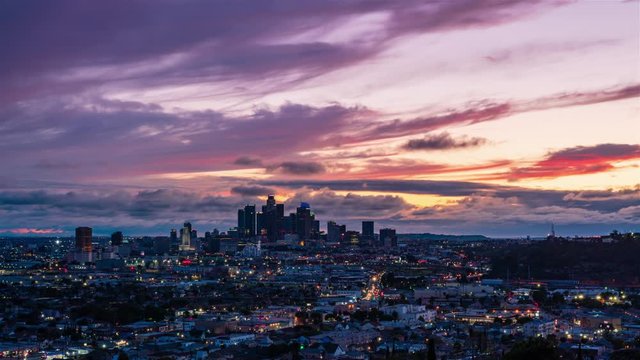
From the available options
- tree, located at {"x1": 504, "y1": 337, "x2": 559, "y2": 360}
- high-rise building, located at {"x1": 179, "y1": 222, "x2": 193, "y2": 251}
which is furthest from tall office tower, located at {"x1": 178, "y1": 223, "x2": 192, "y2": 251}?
tree, located at {"x1": 504, "y1": 337, "x2": 559, "y2": 360}

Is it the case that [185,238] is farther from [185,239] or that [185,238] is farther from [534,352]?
[534,352]

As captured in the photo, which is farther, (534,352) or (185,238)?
(185,238)

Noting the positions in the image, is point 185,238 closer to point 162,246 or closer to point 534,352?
point 162,246

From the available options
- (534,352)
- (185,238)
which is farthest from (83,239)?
(534,352)

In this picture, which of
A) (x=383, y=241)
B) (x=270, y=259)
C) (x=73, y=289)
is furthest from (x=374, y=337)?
(x=383, y=241)

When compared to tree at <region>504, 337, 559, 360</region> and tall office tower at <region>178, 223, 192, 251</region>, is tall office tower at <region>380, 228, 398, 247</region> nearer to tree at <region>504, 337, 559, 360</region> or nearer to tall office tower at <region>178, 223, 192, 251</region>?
tall office tower at <region>178, 223, 192, 251</region>

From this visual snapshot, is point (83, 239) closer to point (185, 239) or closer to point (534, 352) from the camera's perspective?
point (185, 239)

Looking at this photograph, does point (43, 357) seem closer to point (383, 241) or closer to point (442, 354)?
point (442, 354)

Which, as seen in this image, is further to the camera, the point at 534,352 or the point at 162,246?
the point at 162,246

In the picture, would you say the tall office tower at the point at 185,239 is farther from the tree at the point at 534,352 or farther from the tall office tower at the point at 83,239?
the tree at the point at 534,352

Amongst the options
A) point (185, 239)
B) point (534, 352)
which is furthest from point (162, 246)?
point (534, 352)

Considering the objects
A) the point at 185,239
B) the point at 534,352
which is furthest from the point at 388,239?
the point at 534,352
